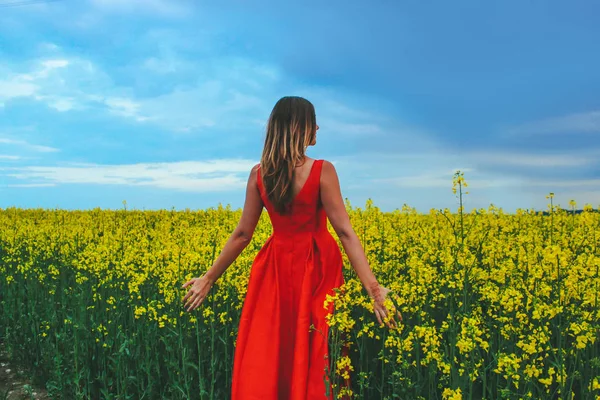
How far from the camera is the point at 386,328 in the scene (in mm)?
3395

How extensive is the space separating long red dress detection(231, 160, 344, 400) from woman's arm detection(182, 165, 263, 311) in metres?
0.10

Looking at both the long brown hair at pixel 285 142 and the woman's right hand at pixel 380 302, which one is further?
the long brown hair at pixel 285 142

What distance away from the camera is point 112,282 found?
5129mm

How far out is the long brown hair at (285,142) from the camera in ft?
9.91

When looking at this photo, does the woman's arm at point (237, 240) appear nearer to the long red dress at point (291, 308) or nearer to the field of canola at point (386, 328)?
the long red dress at point (291, 308)

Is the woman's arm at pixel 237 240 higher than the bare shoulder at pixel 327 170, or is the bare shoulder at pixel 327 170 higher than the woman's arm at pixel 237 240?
the bare shoulder at pixel 327 170

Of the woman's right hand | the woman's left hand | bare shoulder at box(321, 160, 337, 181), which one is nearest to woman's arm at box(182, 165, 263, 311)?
the woman's left hand

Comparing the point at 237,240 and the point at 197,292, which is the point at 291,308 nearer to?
the point at 237,240

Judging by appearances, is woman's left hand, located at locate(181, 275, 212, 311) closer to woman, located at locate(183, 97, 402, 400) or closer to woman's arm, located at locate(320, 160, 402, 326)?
woman, located at locate(183, 97, 402, 400)

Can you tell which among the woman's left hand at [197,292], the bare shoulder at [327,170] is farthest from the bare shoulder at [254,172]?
the woman's left hand at [197,292]

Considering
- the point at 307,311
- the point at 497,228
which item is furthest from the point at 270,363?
the point at 497,228

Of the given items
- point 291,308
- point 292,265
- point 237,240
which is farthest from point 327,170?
point 291,308

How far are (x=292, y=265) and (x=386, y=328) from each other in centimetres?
75

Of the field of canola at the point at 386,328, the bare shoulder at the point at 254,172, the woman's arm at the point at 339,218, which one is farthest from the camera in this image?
the bare shoulder at the point at 254,172
